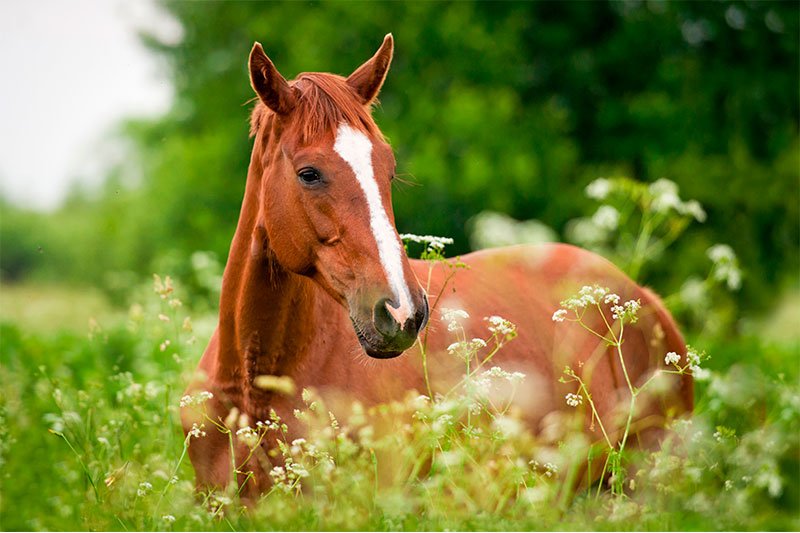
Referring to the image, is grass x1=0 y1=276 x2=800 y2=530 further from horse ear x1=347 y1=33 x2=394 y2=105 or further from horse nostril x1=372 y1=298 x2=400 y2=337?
horse ear x1=347 y1=33 x2=394 y2=105

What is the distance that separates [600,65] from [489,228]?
12303 mm

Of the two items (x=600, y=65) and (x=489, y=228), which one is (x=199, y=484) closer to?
(x=489, y=228)

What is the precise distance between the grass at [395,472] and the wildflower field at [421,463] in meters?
0.01

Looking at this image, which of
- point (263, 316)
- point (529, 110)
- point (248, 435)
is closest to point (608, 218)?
point (263, 316)

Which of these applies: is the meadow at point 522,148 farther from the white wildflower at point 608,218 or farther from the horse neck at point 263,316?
the horse neck at point 263,316

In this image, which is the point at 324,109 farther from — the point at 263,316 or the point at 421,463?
the point at 421,463

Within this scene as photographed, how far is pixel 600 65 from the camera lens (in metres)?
20.9

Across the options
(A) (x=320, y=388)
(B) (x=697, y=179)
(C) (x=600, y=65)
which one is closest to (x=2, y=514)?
(A) (x=320, y=388)

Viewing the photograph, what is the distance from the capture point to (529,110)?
2022 centimetres

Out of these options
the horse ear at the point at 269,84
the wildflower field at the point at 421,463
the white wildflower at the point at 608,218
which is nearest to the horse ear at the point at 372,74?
the horse ear at the point at 269,84

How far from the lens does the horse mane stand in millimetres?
3771

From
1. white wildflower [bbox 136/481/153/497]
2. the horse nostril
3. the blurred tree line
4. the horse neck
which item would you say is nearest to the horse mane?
the horse neck

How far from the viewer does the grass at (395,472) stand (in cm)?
345

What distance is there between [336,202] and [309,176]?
A: 0.18 metres
